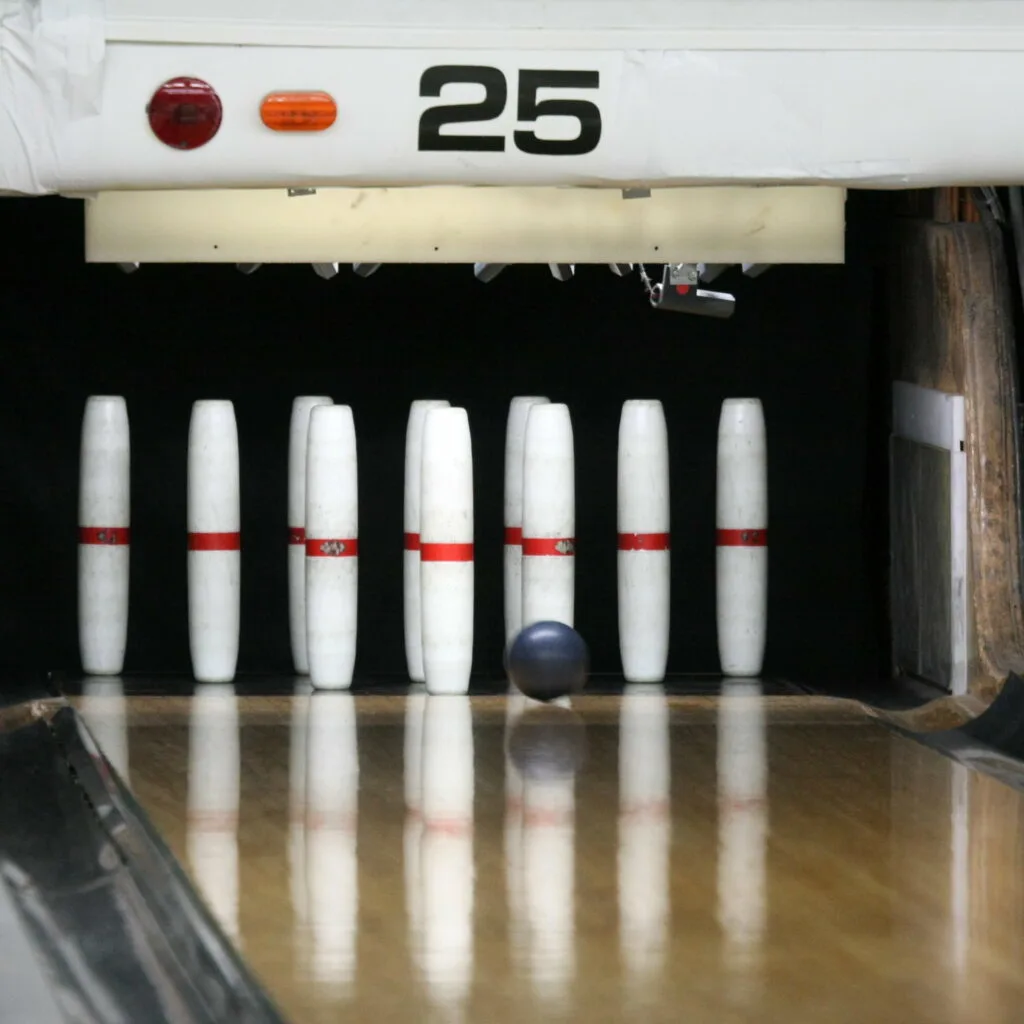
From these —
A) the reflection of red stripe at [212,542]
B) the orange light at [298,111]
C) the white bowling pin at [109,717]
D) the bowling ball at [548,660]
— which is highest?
the orange light at [298,111]

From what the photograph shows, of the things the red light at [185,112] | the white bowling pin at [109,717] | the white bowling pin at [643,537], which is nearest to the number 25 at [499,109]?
the red light at [185,112]

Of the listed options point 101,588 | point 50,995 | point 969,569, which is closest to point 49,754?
point 101,588

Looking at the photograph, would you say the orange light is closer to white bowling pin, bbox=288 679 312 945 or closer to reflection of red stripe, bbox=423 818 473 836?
white bowling pin, bbox=288 679 312 945

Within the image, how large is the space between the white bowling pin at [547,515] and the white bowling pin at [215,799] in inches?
22.4

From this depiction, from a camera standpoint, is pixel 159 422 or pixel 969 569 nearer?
pixel 969 569

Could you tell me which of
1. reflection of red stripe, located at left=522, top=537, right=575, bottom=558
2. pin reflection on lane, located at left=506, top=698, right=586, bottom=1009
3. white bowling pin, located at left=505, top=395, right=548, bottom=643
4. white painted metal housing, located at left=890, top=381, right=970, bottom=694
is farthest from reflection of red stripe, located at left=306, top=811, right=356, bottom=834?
white painted metal housing, located at left=890, top=381, right=970, bottom=694

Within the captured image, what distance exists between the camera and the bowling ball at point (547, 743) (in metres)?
2.94

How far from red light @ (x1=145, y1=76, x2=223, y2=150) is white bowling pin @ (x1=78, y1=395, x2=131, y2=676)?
77 centimetres

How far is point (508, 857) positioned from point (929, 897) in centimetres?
48

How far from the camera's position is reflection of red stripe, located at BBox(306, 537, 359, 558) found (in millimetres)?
3711

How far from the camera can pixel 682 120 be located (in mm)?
3184

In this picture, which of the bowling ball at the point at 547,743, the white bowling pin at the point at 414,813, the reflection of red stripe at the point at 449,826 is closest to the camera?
the white bowling pin at the point at 414,813

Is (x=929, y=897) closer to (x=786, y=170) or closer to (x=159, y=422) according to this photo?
(x=786, y=170)

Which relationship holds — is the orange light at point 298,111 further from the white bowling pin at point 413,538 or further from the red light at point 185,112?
the white bowling pin at point 413,538
